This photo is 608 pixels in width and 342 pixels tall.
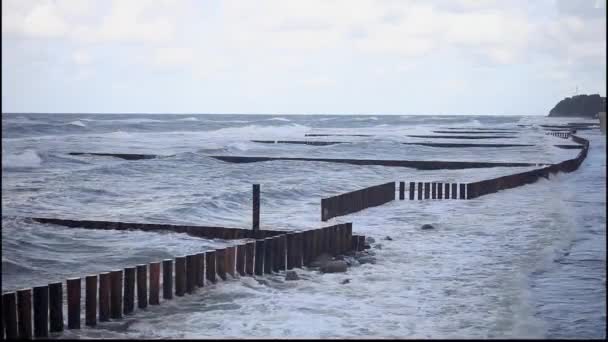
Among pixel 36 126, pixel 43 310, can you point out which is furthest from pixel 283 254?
pixel 36 126

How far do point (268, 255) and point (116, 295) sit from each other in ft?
12.0

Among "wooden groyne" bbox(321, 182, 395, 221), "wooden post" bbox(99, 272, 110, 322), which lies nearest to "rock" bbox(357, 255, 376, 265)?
"wooden groyne" bbox(321, 182, 395, 221)

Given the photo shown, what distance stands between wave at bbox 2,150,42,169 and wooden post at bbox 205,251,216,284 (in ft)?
107

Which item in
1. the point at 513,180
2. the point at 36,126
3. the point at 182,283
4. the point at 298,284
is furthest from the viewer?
the point at 36,126

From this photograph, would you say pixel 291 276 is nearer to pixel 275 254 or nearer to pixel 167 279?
pixel 275 254

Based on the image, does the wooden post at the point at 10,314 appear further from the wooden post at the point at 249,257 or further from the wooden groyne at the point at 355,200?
the wooden groyne at the point at 355,200

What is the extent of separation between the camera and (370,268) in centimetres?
1426

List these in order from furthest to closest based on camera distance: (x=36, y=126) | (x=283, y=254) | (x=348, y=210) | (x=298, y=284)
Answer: (x=36, y=126), (x=348, y=210), (x=283, y=254), (x=298, y=284)

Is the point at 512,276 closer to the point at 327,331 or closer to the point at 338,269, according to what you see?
the point at 338,269

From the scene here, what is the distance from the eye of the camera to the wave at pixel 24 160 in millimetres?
42594

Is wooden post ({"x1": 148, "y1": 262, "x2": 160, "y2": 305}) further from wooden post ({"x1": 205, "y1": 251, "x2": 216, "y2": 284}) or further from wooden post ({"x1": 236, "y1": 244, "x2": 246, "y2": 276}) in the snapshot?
wooden post ({"x1": 236, "y1": 244, "x2": 246, "y2": 276})

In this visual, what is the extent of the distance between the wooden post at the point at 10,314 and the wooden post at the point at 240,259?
4.42 metres

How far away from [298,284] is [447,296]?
99.3 inches

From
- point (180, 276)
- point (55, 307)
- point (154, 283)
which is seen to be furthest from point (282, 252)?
point (55, 307)
